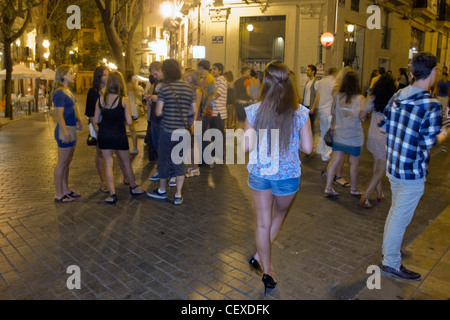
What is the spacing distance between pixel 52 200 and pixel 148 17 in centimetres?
3230

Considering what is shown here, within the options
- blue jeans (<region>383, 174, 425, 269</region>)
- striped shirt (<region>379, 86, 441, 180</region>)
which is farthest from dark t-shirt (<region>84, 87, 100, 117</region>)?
blue jeans (<region>383, 174, 425, 269</region>)

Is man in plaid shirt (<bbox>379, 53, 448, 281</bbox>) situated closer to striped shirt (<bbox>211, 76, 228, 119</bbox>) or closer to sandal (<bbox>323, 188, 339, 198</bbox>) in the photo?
sandal (<bbox>323, 188, 339, 198</bbox>)

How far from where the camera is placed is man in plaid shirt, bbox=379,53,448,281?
3.50 meters

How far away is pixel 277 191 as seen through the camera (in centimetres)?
338

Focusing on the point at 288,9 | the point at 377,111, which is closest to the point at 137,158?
the point at 377,111

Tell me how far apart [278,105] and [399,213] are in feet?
5.05

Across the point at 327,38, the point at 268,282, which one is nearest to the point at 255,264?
the point at 268,282

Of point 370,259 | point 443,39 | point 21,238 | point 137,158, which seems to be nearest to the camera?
point 370,259

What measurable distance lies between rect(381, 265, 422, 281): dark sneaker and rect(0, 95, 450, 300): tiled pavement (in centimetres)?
20

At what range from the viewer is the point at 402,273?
3.81 metres

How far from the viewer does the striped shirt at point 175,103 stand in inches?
225

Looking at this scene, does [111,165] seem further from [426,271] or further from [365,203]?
[426,271]

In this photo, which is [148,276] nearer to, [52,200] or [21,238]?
[21,238]

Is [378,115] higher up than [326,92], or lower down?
lower down
